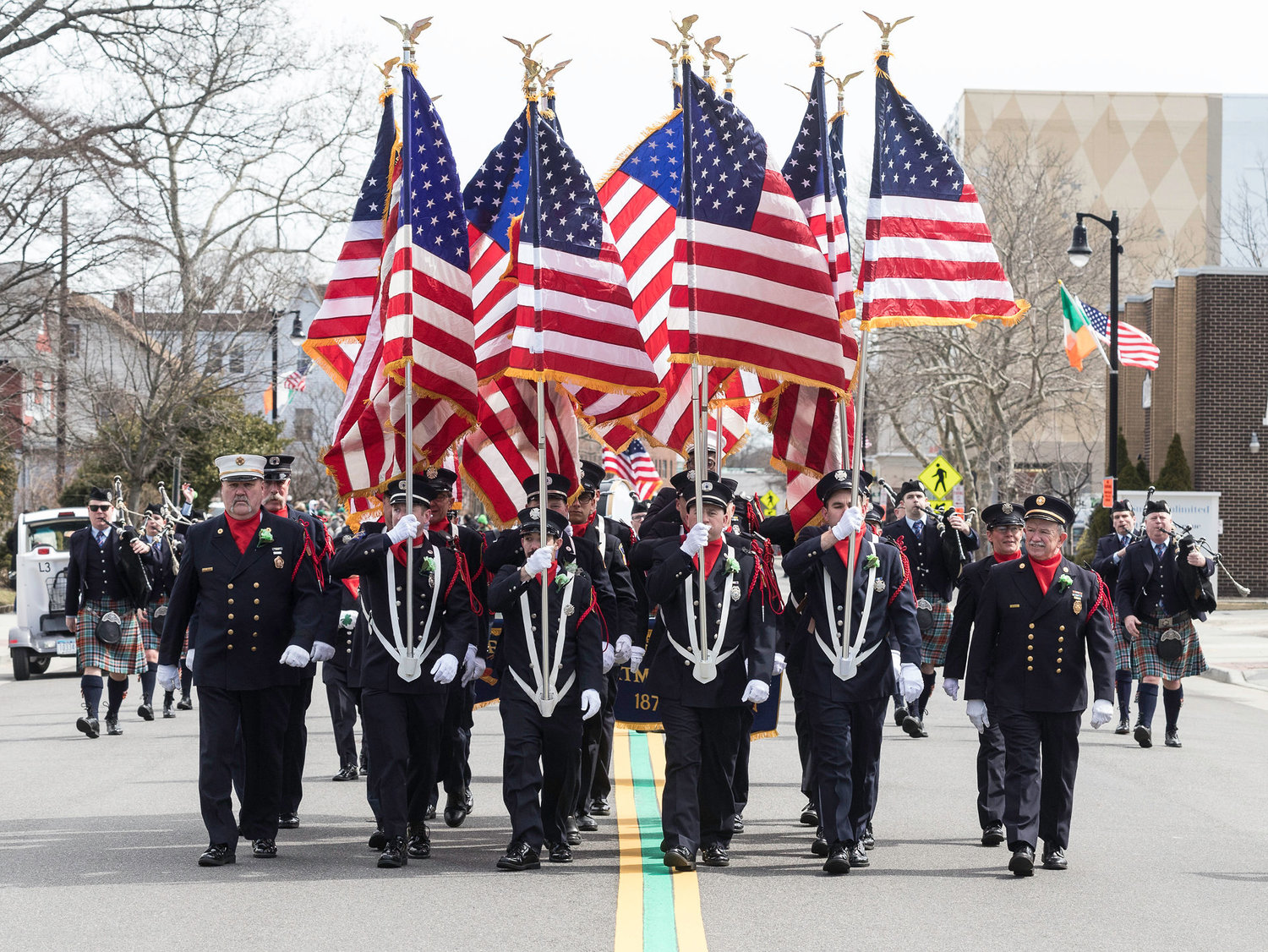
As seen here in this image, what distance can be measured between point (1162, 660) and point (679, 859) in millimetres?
7185

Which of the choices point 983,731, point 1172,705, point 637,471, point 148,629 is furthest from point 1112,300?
point 983,731

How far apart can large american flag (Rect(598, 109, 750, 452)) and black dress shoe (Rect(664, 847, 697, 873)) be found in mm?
4457

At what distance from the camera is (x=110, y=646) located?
1462 cm

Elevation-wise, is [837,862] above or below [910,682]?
below

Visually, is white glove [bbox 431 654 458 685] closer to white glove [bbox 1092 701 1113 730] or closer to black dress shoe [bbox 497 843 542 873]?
black dress shoe [bbox 497 843 542 873]

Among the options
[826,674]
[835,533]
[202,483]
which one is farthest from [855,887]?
[202,483]

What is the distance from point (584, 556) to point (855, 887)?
95.2 inches

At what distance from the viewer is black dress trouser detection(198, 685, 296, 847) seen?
28.0 ft

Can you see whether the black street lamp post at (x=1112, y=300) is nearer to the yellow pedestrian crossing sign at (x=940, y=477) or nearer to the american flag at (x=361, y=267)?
the yellow pedestrian crossing sign at (x=940, y=477)

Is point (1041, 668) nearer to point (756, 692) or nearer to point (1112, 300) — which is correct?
point (756, 692)

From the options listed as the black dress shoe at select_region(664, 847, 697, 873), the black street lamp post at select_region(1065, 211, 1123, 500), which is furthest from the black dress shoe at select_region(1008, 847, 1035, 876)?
the black street lamp post at select_region(1065, 211, 1123, 500)

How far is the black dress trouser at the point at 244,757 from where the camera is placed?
A: 28.0 ft

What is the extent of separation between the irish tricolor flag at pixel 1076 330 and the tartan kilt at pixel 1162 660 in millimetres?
16173

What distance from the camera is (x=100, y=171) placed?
25391 mm
